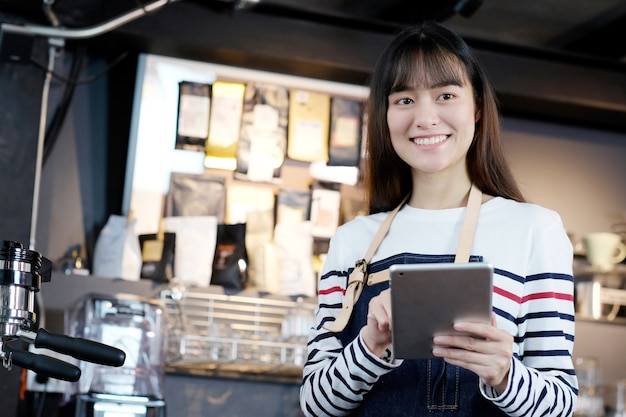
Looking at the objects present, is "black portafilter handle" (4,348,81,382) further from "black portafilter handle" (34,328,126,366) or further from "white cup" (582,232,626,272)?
"white cup" (582,232,626,272)

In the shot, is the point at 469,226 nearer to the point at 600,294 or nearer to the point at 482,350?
the point at 482,350

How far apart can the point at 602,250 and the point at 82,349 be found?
3.17 meters

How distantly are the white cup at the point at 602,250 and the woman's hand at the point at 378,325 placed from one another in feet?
9.41

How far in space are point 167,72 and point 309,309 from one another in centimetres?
113

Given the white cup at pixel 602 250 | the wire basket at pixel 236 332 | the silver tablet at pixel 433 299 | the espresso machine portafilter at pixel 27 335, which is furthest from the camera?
the white cup at pixel 602 250

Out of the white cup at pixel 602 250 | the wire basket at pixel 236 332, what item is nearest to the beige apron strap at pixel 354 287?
the wire basket at pixel 236 332

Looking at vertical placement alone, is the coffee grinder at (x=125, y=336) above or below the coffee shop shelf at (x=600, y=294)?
below

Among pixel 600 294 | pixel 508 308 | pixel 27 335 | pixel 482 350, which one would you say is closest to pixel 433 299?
pixel 482 350

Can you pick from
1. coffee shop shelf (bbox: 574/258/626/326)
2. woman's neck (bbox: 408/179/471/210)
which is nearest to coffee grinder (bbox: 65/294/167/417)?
woman's neck (bbox: 408/179/471/210)

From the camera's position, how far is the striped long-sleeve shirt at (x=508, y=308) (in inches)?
54.7

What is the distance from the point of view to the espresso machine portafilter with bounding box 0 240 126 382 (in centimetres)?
132

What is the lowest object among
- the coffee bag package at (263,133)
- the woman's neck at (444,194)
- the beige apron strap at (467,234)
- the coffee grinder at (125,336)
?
the coffee grinder at (125,336)

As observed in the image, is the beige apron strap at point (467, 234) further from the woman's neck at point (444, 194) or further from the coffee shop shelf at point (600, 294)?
the coffee shop shelf at point (600, 294)

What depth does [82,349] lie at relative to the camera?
4.41ft
